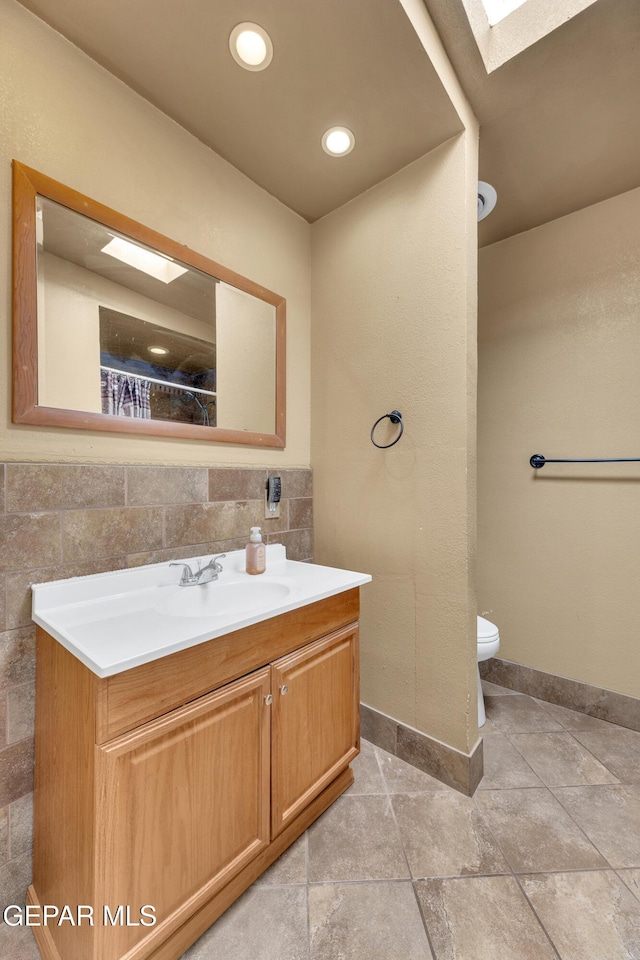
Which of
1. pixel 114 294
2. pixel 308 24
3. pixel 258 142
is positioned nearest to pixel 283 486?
pixel 114 294

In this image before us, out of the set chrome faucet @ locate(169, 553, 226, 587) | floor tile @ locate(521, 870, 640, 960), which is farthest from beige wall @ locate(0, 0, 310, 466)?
floor tile @ locate(521, 870, 640, 960)

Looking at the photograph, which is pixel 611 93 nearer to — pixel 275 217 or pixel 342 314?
pixel 342 314

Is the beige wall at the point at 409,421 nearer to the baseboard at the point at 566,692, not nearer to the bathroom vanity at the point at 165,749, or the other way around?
the bathroom vanity at the point at 165,749

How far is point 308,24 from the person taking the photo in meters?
1.14

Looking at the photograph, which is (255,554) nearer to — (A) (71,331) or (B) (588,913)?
(A) (71,331)

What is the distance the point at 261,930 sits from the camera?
996 mm

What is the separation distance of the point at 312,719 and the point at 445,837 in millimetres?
588

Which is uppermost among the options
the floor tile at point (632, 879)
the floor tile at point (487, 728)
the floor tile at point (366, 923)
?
the floor tile at point (366, 923)

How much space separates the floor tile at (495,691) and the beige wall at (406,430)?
2.50 feet

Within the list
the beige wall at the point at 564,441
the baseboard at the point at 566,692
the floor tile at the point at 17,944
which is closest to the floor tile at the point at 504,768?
the baseboard at the point at 566,692

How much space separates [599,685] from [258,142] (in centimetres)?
283

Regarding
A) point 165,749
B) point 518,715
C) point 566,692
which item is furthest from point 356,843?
point 566,692

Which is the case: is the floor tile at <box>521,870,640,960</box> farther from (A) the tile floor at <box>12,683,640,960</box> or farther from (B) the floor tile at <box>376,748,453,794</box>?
(B) the floor tile at <box>376,748,453,794</box>

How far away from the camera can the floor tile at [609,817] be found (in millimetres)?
1212
